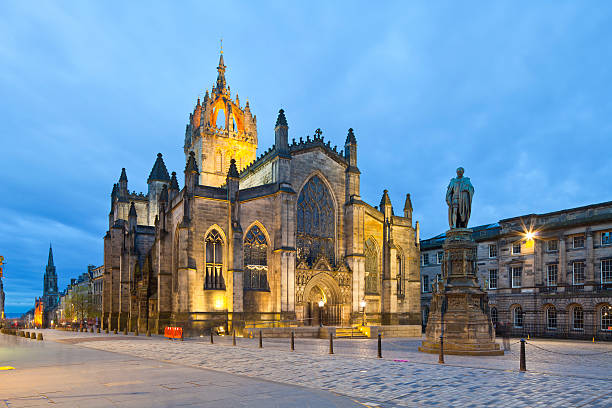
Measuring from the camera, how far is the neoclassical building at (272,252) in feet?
121

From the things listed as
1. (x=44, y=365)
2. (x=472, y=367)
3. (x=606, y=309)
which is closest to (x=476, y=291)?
(x=472, y=367)

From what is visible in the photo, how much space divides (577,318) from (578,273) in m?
3.61

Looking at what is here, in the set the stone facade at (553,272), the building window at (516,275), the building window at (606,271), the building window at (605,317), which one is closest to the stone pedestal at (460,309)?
the stone facade at (553,272)

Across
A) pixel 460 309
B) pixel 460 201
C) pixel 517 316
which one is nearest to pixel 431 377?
pixel 460 309

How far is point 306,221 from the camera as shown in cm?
4316

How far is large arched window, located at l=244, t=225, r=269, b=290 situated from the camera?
38812 mm

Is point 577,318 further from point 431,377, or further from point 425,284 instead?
point 431,377

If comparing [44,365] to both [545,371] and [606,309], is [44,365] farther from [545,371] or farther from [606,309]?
[606,309]

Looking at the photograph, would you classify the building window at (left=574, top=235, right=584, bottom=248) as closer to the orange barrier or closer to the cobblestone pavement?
the cobblestone pavement

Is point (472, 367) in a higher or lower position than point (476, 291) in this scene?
lower

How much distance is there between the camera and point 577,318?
4047cm

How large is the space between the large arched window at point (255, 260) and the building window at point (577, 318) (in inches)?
977

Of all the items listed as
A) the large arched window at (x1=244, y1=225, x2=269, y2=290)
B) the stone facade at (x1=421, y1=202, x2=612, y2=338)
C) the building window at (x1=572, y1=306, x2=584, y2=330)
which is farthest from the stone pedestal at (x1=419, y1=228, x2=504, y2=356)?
the building window at (x1=572, y1=306, x2=584, y2=330)

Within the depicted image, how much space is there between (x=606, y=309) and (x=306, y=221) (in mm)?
24266
